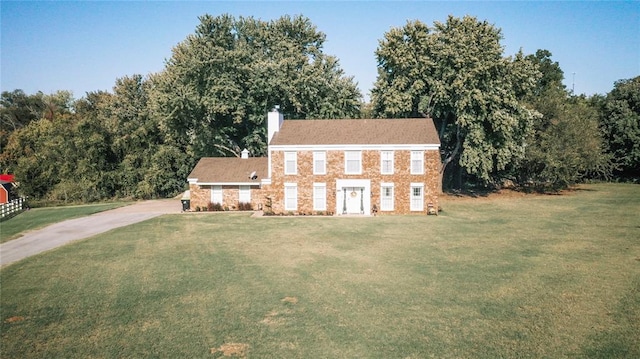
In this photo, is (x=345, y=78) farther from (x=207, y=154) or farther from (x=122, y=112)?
(x=122, y=112)

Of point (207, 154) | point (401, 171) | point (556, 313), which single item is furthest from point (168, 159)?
point (556, 313)

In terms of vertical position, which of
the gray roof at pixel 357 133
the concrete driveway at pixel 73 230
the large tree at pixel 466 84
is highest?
the large tree at pixel 466 84

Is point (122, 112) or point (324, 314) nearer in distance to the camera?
point (324, 314)

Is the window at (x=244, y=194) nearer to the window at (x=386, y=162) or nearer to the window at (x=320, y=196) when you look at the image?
the window at (x=320, y=196)

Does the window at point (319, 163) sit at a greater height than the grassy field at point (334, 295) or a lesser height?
greater

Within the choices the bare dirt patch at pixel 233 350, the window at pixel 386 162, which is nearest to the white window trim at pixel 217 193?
the window at pixel 386 162

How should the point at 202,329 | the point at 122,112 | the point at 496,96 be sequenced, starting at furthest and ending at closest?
the point at 122,112 < the point at 496,96 < the point at 202,329
